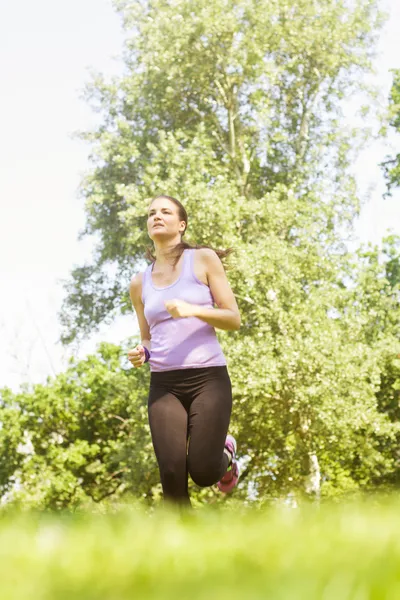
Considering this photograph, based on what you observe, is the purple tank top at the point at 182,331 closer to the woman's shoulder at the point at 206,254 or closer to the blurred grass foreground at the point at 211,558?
the woman's shoulder at the point at 206,254

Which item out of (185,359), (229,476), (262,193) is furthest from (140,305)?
(262,193)

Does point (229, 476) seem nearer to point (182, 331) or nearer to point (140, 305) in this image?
point (182, 331)

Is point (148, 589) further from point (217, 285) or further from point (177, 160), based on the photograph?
point (177, 160)

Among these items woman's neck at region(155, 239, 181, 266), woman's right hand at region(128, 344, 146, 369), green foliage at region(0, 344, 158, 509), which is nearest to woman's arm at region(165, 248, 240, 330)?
woman's neck at region(155, 239, 181, 266)

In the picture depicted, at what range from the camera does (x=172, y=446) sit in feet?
15.9

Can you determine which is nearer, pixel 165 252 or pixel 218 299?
pixel 218 299

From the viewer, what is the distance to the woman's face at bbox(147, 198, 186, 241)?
18.0ft

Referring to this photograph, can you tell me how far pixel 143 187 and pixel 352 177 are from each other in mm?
6563

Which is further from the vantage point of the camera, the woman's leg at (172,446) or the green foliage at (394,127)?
the green foliage at (394,127)

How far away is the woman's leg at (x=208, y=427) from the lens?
4871 millimetres

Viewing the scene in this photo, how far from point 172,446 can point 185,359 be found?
55cm

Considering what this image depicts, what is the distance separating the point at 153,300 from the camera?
5.25m

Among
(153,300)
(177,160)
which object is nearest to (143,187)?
(177,160)

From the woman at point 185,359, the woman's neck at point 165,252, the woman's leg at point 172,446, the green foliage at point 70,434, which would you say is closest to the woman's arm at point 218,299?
the woman at point 185,359
